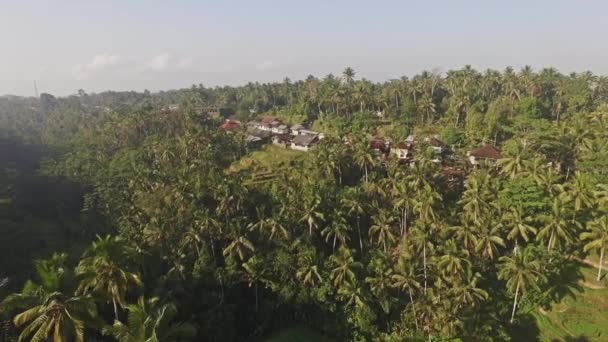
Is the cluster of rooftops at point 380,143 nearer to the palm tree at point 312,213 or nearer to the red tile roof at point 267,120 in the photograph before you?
the red tile roof at point 267,120

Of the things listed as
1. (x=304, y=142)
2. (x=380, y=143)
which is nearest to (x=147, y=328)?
(x=380, y=143)

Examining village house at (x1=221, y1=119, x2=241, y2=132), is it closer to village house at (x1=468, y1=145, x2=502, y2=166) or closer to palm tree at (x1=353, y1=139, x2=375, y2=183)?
palm tree at (x1=353, y1=139, x2=375, y2=183)

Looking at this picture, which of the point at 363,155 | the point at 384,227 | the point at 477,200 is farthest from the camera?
the point at 363,155

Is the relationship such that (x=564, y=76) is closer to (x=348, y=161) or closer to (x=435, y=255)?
(x=348, y=161)

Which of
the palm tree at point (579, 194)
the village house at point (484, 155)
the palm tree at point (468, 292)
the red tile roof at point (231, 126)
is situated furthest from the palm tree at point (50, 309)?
the red tile roof at point (231, 126)

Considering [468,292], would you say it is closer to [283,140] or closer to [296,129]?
[283,140]

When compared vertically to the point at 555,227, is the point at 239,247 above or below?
below

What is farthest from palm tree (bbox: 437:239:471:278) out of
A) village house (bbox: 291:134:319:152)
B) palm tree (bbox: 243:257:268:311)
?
village house (bbox: 291:134:319:152)
